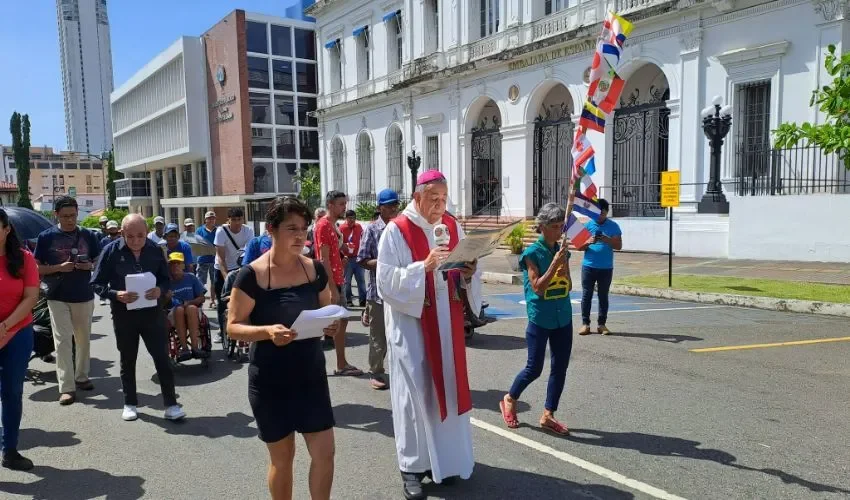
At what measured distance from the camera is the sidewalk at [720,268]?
40.0 ft

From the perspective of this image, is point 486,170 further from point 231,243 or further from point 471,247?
point 471,247

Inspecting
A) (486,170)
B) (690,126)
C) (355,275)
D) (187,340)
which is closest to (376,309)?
(187,340)

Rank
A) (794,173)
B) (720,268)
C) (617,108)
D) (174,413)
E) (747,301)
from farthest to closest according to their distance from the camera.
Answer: (617,108), (794,173), (720,268), (747,301), (174,413)

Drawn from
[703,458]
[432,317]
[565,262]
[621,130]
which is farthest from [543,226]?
[621,130]

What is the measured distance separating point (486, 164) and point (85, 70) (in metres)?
150

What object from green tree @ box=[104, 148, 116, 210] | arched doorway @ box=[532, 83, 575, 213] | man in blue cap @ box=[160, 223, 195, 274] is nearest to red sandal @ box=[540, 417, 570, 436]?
man in blue cap @ box=[160, 223, 195, 274]

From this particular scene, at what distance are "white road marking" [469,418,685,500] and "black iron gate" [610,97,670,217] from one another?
50.8 feet

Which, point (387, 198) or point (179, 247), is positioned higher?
point (387, 198)

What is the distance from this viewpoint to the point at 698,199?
17.3 meters

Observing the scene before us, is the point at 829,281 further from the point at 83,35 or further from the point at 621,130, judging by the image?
the point at 83,35

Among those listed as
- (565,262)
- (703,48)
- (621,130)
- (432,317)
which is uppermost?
(703,48)

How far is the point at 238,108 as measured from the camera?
45719mm

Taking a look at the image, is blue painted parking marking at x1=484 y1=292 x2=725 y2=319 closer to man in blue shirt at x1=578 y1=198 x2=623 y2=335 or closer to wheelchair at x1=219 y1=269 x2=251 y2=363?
man in blue shirt at x1=578 y1=198 x2=623 y2=335

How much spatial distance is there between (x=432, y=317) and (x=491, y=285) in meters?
10.3
